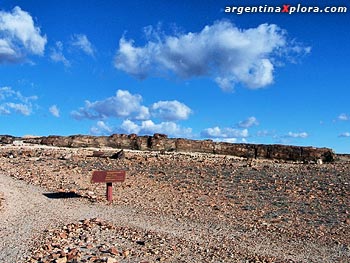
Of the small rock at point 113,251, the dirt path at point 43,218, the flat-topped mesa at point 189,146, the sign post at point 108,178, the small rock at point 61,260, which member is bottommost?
the small rock at point 61,260

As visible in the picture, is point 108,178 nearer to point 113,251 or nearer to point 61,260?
point 113,251

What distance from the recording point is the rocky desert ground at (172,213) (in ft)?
35.9

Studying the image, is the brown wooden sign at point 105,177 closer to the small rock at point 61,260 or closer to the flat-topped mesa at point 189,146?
the small rock at point 61,260

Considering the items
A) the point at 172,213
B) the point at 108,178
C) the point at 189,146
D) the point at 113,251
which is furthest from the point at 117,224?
the point at 189,146

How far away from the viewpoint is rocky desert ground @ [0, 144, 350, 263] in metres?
10.9

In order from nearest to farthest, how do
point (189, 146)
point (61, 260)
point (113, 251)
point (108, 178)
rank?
point (61, 260) < point (113, 251) < point (108, 178) < point (189, 146)

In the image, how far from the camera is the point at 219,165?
25.8 meters

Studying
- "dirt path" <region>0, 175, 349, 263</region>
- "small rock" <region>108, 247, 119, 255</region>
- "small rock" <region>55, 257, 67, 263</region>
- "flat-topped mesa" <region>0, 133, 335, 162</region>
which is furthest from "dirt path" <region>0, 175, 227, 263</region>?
"flat-topped mesa" <region>0, 133, 335, 162</region>

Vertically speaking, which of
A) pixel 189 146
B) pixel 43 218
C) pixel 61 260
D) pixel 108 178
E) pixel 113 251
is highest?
pixel 189 146

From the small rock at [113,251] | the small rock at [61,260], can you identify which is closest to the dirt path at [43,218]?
the small rock at [61,260]

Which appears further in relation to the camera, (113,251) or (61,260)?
(113,251)

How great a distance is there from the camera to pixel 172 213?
49.7 feet

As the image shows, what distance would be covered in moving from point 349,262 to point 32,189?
12462mm

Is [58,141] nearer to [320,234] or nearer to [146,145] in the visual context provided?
[146,145]
